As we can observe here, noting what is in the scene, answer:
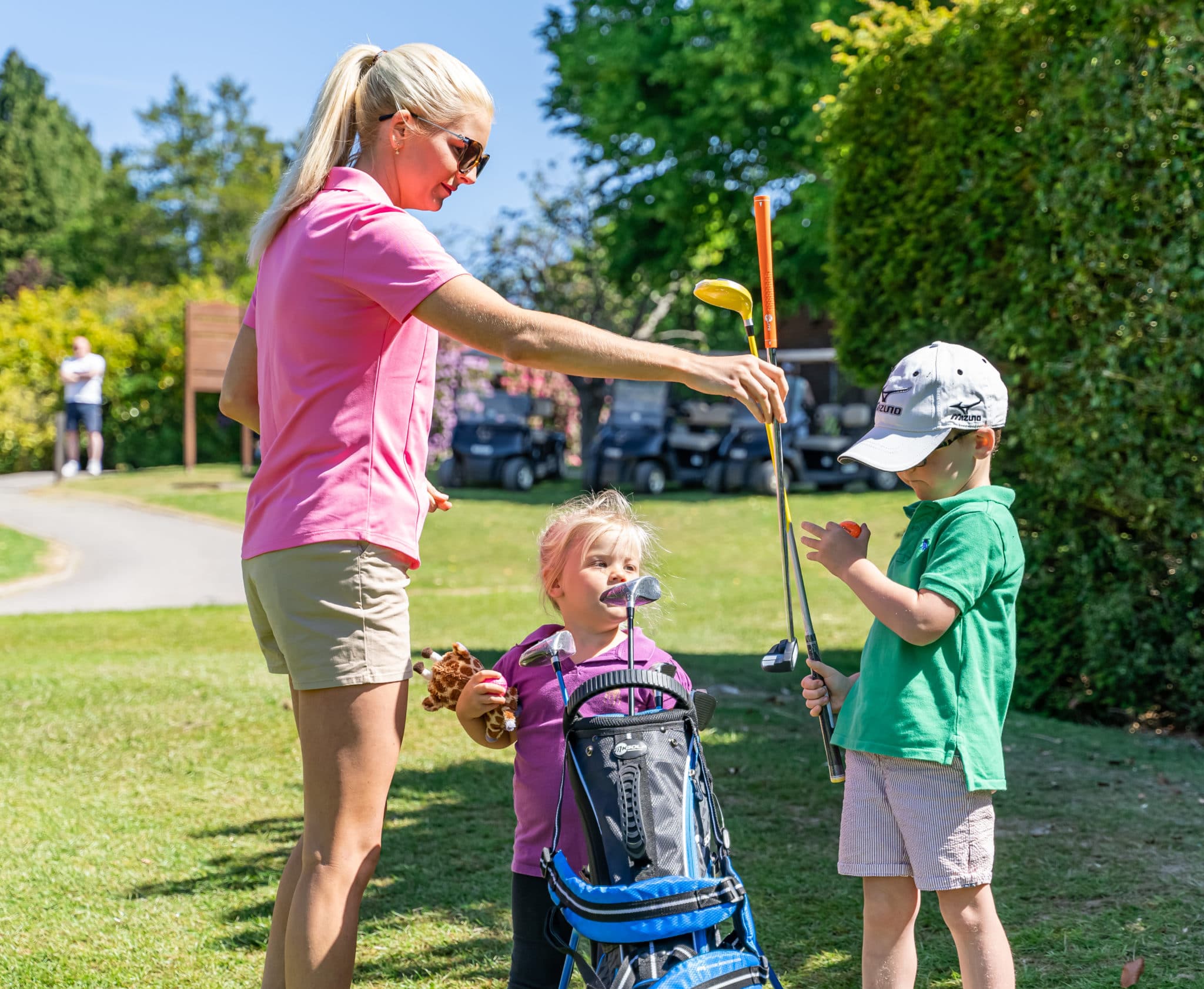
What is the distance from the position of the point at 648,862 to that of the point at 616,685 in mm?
316

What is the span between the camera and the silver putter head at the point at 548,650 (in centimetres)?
243

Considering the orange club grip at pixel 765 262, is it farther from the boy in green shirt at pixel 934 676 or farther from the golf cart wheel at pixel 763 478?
the golf cart wheel at pixel 763 478

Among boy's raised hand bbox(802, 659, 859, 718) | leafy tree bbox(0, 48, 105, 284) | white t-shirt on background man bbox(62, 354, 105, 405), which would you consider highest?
leafy tree bbox(0, 48, 105, 284)

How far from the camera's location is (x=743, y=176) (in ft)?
71.6

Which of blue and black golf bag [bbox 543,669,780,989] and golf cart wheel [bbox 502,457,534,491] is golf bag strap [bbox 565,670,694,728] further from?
golf cart wheel [bbox 502,457,534,491]

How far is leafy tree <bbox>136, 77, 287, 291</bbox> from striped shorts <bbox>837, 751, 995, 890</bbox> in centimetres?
3837

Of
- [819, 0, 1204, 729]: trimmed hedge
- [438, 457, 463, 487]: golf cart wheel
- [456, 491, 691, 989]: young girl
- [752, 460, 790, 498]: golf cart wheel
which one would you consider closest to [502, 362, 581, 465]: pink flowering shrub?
[438, 457, 463, 487]: golf cart wheel

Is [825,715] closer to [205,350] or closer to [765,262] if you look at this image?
[765,262]

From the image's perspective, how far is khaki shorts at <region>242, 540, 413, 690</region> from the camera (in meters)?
2.21

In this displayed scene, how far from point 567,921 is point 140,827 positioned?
278 cm

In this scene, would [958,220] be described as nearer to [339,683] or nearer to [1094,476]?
[1094,476]

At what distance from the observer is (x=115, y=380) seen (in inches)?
1003

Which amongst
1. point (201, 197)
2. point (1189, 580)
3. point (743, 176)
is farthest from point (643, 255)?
point (201, 197)

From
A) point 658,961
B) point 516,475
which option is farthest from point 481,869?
point 516,475
